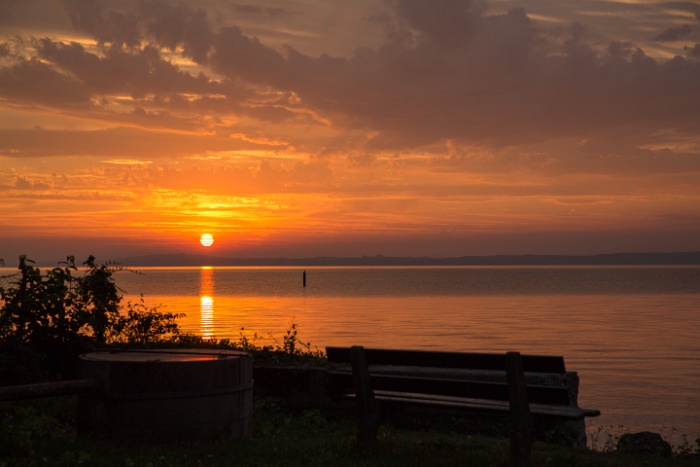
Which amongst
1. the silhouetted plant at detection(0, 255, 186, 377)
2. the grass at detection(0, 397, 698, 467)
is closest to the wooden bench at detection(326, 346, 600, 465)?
the grass at detection(0, 397, 698, 467)

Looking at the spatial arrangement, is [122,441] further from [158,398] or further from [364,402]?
[364,402]

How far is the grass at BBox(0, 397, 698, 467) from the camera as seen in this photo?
8352 millimetres

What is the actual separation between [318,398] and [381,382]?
14.1 feet

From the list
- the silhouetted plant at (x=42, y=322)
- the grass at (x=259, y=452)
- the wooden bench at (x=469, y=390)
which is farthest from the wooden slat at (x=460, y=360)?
the silhouetted plant at (x=42, y=322)

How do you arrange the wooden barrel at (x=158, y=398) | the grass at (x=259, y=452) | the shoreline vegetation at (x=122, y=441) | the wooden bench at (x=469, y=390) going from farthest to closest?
1. the wooden barrel at (x=158, y=398)
2. the shoreline vegetation at (x=122, y=441)
3. the grass at (x=259, y=452)
4. the wooden bench at (x=469, y=390)

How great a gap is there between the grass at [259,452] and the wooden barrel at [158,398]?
0.56ft

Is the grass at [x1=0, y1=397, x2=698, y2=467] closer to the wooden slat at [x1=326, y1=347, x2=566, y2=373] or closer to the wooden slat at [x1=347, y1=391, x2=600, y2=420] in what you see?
the wooden slat at [x1=347, y1=391, x2=600, y2=420]

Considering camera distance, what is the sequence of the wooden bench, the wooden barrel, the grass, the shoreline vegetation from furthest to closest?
1. the wooden barrel
2. the shoreline vegetation
3. the grass
4. the wooden bench

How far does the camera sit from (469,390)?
8.27 meters

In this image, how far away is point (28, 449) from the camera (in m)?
8.52

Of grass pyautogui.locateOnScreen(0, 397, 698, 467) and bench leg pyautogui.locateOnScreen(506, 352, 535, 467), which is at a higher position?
bench leg pyautogui.locateOnScreen(506, 352, 535, 467)

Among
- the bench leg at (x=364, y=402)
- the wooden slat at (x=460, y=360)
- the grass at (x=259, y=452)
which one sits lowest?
the grass at (x=259, y=452)

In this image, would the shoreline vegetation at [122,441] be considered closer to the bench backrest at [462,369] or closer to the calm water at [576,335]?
the bench backrest at [462,369]

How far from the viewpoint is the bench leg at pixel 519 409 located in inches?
306
